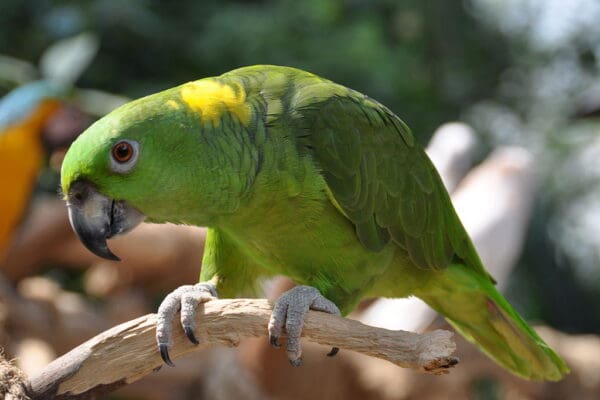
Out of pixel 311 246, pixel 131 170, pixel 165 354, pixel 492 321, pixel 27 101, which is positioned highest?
pixel 131 170

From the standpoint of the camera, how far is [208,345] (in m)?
1.50

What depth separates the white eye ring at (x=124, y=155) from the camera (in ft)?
4.57

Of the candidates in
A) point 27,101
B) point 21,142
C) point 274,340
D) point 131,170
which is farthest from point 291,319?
point 27,101

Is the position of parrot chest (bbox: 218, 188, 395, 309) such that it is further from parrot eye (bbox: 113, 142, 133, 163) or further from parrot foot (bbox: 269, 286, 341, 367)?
parrot eye (bbox: 113, 142, 133, 163)

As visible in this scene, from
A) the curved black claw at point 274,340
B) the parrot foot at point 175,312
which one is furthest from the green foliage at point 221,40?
the curved black claw at point 274,340

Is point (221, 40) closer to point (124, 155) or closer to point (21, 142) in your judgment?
point (21, 142)

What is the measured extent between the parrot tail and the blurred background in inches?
23.0

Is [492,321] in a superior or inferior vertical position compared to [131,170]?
inferior

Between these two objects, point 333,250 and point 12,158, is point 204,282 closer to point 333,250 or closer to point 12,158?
point 333,250

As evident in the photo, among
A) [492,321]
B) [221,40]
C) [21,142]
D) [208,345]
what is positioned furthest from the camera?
[221,40]

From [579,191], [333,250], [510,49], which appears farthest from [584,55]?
[333,250]

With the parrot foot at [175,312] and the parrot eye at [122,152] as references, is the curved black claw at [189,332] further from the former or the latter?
the parrot eye at [122,152]

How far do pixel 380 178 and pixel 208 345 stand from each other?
0.54 meters

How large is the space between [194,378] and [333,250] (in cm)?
180
